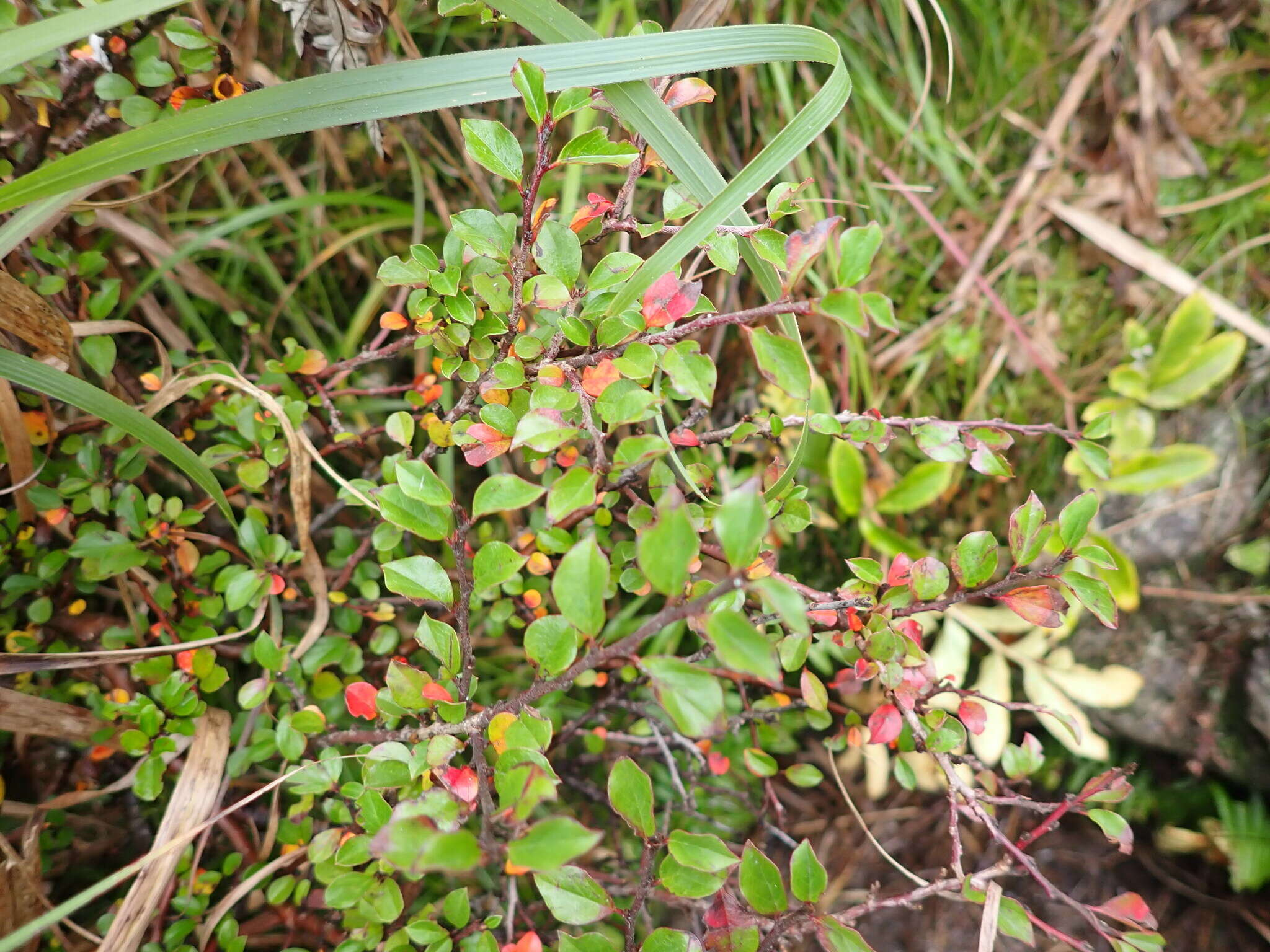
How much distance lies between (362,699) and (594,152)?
2.00ft

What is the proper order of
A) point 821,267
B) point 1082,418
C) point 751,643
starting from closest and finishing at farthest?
point 751,643
point 821,267
point 1082,418

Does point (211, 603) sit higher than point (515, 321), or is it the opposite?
point (515, 321)

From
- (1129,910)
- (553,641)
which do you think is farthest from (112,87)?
(1129,910)

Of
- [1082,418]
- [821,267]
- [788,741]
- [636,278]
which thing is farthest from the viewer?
[1082,418]

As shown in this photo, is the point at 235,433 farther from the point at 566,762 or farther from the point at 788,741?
the point at 788,741

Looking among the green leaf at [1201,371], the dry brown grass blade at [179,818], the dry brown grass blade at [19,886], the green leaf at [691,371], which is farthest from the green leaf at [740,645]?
the green leaf at [1201,371]

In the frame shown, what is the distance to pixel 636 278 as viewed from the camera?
2.16 feet

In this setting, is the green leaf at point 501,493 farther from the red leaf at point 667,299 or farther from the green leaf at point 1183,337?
the green leaf at point 1183,337

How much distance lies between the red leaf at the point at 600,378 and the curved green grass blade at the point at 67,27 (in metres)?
0.52

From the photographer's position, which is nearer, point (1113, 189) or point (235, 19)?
point (235, 19)

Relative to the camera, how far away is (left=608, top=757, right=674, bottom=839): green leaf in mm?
619

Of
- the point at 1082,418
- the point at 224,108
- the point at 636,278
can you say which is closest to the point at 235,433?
the point at 224,108

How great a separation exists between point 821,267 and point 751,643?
116 cm

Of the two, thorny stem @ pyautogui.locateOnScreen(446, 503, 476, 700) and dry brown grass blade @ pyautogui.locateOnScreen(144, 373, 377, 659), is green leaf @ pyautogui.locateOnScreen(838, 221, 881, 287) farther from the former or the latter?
dry brown grass blade @ pyautogui.locateOnScreen(144, 373, 377, 659)
